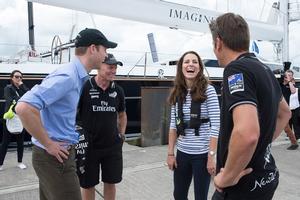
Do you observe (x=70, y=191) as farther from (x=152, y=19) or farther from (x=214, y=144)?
(x=152, y=19)

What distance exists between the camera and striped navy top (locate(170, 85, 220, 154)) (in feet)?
11.2

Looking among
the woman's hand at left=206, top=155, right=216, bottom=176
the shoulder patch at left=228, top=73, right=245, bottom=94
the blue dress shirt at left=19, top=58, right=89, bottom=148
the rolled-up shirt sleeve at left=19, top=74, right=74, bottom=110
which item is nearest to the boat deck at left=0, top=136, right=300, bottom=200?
the woman's hand at left=206, top=155, right=216, bottom=176

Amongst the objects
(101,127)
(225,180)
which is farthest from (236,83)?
(101,127)

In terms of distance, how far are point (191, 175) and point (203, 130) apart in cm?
43

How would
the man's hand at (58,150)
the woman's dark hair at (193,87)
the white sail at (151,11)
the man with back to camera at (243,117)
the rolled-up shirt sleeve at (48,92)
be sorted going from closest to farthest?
the man with back to camera at (243,117)
the rolled-up shirt sleeve at (48,92)
the man's hand at (58,150)
the woman's dark hair at (193,87)
the white sail at (151,11)

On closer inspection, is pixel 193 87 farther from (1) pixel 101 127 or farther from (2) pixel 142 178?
(2) pixel 142 178

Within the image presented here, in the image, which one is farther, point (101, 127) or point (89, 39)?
point (101, 127)

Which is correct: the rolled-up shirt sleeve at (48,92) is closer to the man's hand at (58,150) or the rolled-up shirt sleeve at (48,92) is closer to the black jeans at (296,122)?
the man's hand at (58,150)

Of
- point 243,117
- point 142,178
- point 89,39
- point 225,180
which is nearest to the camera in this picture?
point 243,117

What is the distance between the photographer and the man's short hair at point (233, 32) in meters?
2.07

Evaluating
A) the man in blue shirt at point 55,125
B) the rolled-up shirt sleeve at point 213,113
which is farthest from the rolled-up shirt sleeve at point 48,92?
the rolled-up shirt sleeve at point 213,113

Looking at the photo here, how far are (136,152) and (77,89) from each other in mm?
5233

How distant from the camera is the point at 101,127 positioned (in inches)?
150

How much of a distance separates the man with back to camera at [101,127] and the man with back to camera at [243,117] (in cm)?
182
